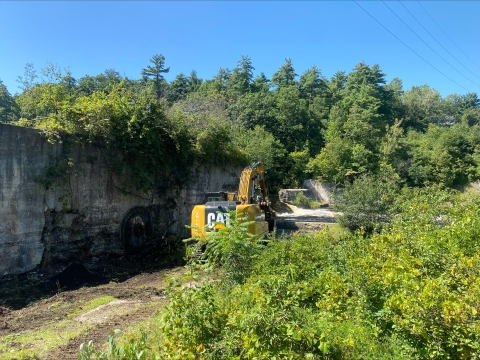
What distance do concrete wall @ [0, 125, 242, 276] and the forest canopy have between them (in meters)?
0.78

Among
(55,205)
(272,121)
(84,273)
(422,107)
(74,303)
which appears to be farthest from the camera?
(422,107)

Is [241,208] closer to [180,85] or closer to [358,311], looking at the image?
[358,311]

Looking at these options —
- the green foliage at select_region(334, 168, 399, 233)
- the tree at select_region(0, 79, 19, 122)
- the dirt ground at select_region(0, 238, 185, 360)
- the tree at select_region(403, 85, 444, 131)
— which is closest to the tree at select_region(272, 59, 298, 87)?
the tree at select_region(403, 85, 444, 131)

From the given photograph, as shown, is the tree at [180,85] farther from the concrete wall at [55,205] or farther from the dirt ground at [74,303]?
the dirt ground at [74,303]

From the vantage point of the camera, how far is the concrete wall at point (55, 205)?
8.59m

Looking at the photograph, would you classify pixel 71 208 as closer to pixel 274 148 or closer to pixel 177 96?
pixel 274 148

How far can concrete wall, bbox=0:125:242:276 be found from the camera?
859cm

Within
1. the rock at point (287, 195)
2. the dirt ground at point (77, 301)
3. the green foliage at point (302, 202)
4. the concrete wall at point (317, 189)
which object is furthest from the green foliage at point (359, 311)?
the concrete wall at point (317, 189)

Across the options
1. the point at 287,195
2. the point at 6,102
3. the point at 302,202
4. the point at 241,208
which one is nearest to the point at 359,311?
the point at 241,208

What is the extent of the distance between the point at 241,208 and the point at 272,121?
921 inches

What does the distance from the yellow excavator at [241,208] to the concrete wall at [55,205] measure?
3196 mm

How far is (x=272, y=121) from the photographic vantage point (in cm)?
3162

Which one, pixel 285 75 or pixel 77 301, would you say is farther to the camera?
pixel 285 75

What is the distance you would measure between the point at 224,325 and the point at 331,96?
150 feet
